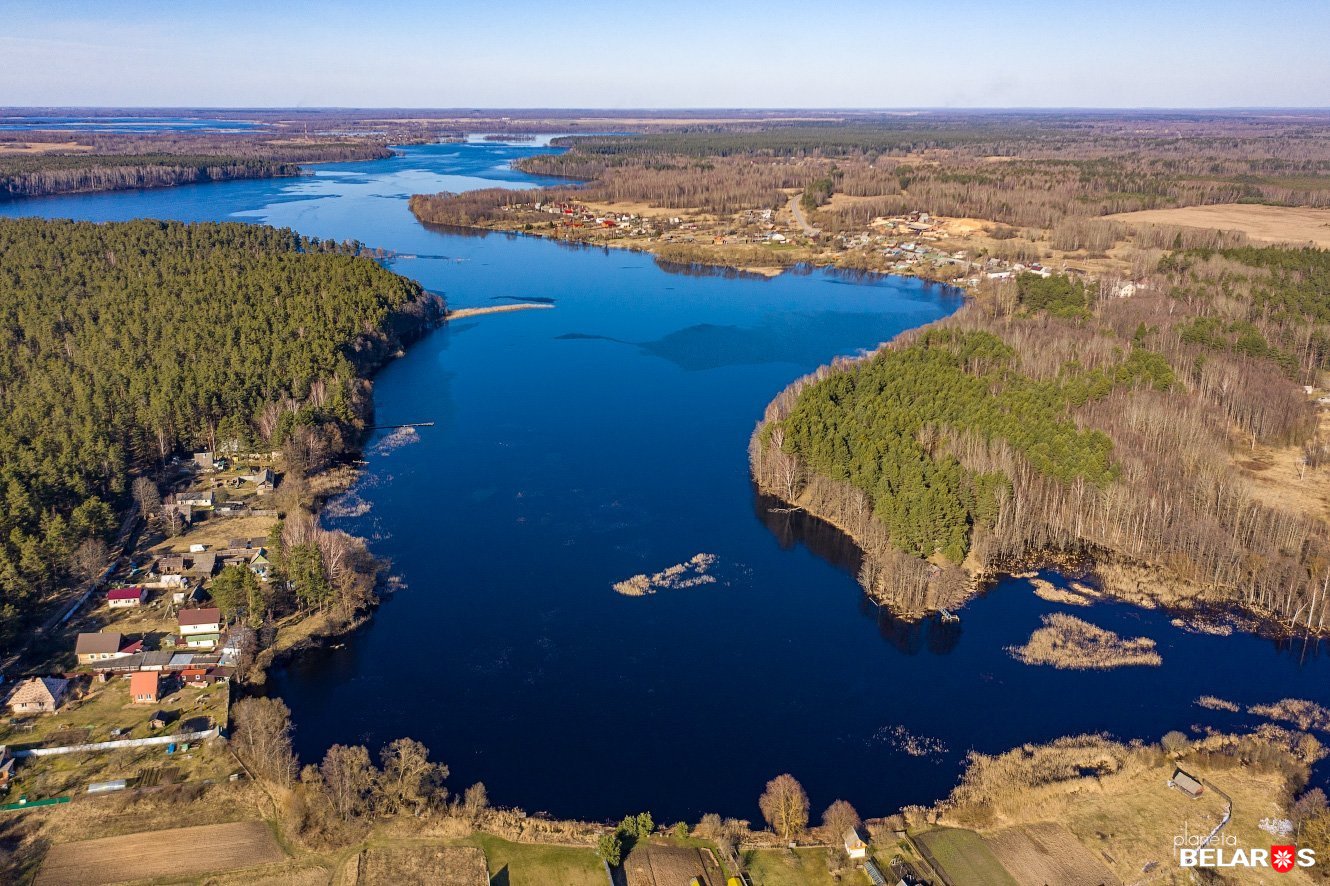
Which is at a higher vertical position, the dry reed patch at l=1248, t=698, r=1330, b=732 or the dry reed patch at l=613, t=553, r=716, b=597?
the dry reed patch at l=613, t=553, r=716, b=597

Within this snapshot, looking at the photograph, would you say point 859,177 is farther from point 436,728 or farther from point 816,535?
point 436,728

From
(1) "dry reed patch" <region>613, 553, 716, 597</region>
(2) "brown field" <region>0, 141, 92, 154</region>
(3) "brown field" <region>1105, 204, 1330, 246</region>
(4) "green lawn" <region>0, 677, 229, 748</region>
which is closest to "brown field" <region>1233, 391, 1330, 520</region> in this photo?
(1) "dry reed patch" <region>613, 553, 716, 597</region>

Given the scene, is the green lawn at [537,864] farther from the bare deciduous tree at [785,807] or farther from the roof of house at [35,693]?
the roof of house at [35,693]

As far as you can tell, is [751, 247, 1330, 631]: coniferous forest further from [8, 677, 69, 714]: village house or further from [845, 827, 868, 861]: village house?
[8, 677, 69, 714]: village house

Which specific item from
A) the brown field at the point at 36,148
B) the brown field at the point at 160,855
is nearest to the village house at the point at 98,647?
the brown field at the point at 160,855

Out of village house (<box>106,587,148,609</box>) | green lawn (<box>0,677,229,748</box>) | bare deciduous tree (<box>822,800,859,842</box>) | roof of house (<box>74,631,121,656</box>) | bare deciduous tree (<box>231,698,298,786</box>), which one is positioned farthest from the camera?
village house (<box>106,587,148,609</box>)

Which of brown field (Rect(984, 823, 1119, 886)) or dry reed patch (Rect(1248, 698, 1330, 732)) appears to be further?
dry reed patch (Rect(1248, 698, 1330, 732))
